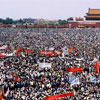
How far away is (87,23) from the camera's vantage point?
221 ft

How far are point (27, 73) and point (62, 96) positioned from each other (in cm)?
433

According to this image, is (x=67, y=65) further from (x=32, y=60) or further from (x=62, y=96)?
(x=62, y=96)

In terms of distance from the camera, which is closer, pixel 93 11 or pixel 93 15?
pixel 93 15

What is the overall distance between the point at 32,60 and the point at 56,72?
419 cm

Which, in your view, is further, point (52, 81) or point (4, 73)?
point (4, 73)

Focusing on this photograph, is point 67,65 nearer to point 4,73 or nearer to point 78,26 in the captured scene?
point 4,73

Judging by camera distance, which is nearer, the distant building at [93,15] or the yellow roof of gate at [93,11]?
the distant building at [93,15]

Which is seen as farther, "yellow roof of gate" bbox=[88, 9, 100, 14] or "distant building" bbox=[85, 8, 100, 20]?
"yellow roof of gate" bbox=[88, 9, 100, 14]

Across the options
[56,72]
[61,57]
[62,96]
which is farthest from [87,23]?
[62,96]

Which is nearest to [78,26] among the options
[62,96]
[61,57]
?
[61,57]

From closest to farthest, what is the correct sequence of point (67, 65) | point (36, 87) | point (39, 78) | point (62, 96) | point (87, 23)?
point (62, 96) → point (36, 87) → point (39, 78) → point (67, 65) → point (87, 23)

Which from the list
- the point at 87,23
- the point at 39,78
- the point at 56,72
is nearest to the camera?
the point at 39,78

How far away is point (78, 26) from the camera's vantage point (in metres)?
67.6

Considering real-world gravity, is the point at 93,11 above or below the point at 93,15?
above
